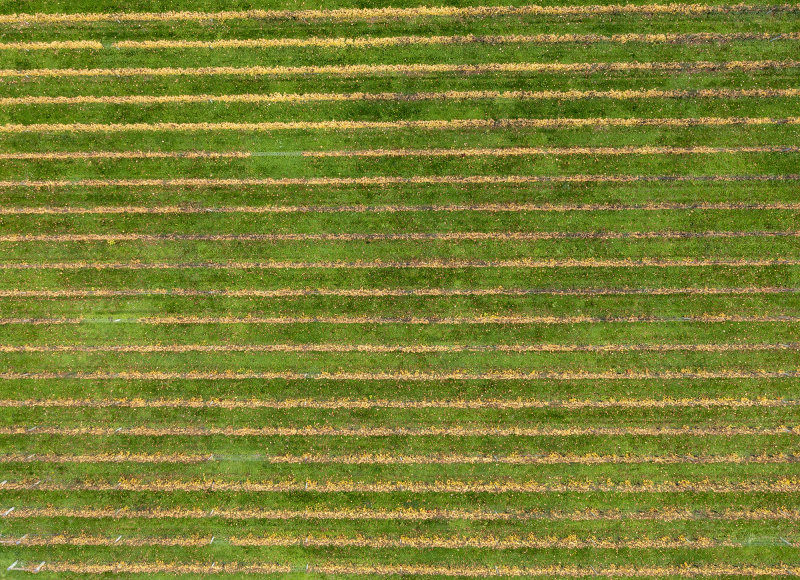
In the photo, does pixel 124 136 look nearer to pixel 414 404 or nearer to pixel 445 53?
pixel 445 53

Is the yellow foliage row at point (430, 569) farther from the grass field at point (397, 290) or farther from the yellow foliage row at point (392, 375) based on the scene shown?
the yellow foliage row at point (392, 375)

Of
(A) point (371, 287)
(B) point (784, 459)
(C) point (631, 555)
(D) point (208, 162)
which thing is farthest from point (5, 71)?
(B) point (784, 459)

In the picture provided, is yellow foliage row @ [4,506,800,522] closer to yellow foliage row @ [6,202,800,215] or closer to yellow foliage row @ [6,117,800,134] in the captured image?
yellow foliage row @ [6,202,800,215]

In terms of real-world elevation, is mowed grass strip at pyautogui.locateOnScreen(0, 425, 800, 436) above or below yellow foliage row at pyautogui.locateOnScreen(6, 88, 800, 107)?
below

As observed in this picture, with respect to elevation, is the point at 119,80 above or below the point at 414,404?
above

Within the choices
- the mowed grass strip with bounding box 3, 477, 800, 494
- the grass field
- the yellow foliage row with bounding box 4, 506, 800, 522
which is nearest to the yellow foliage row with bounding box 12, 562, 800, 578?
the grass field

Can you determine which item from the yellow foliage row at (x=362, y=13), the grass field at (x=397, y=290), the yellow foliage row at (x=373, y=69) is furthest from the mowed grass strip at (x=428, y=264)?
the yellow foliage row at (x=362, y=13)

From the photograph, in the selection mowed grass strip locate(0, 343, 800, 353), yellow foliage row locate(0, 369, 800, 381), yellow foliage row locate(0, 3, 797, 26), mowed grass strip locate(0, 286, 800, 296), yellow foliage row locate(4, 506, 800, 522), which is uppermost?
yellow foliage row locate(0, 3, 797, 26)

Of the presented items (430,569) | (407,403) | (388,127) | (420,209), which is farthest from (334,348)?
(430,569)
